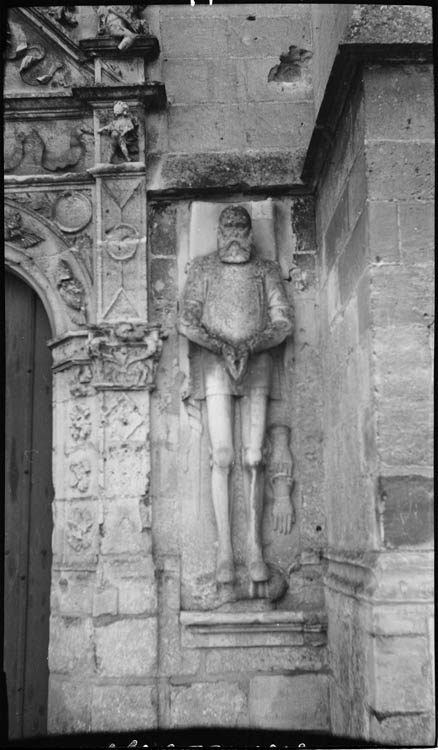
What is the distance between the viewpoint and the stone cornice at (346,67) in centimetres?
409

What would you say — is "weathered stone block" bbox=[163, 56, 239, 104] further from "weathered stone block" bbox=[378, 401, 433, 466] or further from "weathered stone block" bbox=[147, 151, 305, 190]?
"weathered stone block" bbox=[378, 401, 433, 466]

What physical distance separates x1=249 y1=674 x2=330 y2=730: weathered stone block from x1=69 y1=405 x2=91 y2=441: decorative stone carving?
66.8 inches

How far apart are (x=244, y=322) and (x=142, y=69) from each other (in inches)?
68.2

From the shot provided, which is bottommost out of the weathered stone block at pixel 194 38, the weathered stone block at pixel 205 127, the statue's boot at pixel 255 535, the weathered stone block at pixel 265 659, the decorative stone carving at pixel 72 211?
the weathered stone block at pixel 265 659

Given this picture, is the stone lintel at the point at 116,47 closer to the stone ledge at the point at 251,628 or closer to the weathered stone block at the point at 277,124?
the weathered stone block at the point at 277,124

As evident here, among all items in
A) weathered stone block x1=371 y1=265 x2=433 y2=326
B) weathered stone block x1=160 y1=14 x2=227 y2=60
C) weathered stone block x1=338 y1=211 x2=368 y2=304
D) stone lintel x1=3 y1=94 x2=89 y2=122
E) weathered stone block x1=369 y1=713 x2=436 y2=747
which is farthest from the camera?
weathered stone block x1=160 y1=14 x2=227 y2=60

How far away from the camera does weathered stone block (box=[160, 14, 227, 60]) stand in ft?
19.1

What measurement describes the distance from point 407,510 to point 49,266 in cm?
282

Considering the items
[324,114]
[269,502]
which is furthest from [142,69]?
[269,502]

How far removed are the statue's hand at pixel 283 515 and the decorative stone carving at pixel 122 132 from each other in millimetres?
2246

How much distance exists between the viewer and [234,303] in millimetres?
5285

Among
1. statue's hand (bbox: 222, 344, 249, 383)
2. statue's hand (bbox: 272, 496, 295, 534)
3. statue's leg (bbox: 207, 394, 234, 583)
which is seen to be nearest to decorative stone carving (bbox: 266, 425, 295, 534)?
statue's hand (bbox: 272, 496, 295, 534)

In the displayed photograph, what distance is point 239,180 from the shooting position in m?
5.59

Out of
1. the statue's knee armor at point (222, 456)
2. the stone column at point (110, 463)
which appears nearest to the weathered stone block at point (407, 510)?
the statue's knee armor at point (222, 456)
